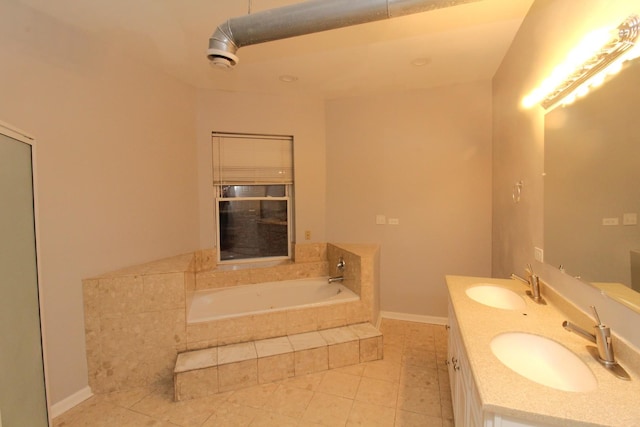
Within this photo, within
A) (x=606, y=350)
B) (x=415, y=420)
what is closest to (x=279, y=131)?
(x=415, y=420)

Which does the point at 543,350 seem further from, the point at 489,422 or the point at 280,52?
the point at 280,52

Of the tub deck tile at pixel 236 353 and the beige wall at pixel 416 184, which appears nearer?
the tub deck tile at pixel 236 353

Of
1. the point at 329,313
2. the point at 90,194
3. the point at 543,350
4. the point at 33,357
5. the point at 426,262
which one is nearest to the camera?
the point at 543,350

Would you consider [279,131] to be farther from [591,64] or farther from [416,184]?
[591,64]

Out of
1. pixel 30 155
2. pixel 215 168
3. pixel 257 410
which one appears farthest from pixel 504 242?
pixel 30 155

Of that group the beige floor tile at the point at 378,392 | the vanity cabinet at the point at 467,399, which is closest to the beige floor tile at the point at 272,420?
the beige floor tile at the point at 378,392

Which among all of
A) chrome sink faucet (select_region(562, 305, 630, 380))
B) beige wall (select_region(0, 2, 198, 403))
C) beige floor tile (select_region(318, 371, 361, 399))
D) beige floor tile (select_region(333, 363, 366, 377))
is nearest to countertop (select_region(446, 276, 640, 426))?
chrome sink faucet (select_region(562, 305, 630, 380))

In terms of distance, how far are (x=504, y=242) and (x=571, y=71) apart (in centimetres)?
162

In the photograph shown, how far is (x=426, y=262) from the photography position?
344 centimetres

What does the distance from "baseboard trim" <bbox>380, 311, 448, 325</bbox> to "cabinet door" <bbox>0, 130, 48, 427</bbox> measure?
3.09m

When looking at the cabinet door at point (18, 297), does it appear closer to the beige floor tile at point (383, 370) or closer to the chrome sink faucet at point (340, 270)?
the beige floor tile at point (383, 370)

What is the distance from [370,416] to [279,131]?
9.82 ft

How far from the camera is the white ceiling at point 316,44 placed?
1.95 meters

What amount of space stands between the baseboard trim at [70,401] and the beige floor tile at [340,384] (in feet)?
5.82
